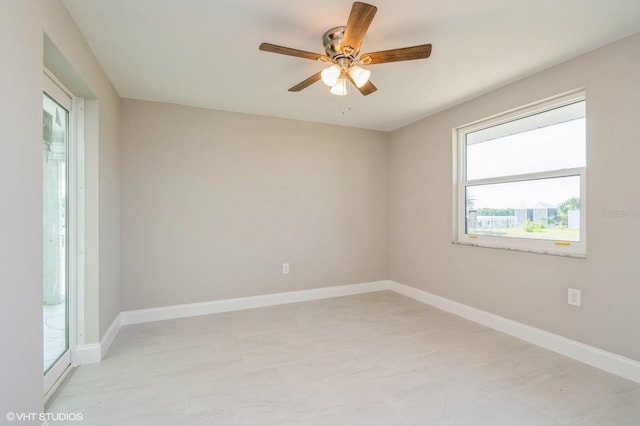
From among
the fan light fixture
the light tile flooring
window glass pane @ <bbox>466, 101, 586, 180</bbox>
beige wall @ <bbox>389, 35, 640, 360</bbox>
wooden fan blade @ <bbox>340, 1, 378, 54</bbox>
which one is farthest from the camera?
window glass pane @ <bbox>466, 101, 586, 180</bbox>

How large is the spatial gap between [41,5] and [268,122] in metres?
2.39

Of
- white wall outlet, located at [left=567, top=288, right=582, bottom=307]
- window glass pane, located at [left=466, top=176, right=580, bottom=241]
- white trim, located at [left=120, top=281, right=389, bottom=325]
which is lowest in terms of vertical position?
white trim, located at [left=120, top=281, right=389, bottom=325]

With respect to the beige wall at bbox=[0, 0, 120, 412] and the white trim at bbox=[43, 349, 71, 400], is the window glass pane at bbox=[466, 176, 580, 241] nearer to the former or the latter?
the beige wall at bbox=[0, 0, 120, 412]

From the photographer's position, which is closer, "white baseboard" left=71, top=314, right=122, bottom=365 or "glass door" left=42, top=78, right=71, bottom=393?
"glass door" left=42, top=78, right=71, bottom=393

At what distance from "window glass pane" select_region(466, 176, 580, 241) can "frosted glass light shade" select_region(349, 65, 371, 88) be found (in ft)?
6.18

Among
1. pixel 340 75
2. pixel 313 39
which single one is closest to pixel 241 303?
pixel 340 75

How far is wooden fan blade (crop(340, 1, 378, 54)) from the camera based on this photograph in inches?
56.5

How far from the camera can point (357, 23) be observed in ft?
5.16

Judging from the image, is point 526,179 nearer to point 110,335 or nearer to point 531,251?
point 531,251

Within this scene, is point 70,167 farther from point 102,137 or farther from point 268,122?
point 268,122

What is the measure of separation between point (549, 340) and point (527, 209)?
114 centimetres

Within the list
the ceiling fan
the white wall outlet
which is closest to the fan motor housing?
the ceiling fan

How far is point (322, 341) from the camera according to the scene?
8.84 feet

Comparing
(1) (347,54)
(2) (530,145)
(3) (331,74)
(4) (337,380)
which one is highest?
(1) (347,54)
